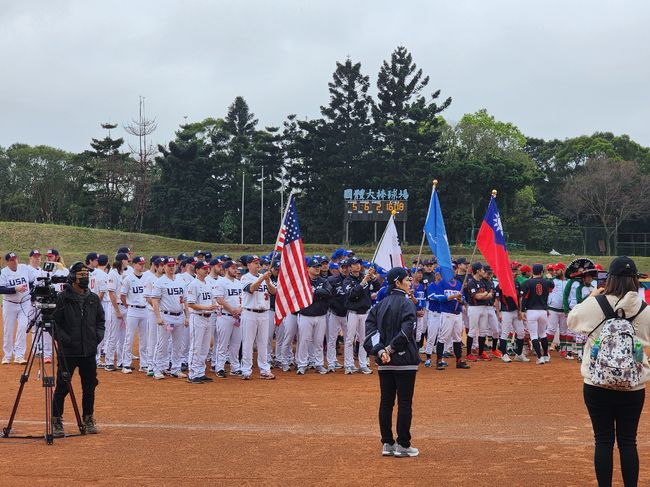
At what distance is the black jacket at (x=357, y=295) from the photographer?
14.5 meters

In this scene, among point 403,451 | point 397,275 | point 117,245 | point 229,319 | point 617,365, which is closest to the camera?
point 617,365

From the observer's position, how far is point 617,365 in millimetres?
5641

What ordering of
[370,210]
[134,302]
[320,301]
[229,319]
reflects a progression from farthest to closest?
[370,210], [320,301], [134,302], [229,319]

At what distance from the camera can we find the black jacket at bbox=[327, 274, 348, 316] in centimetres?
1473

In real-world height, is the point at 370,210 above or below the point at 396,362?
above

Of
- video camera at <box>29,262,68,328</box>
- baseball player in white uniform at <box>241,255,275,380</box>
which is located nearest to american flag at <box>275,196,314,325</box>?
baseball player in white uniform at <box>241,255,275,380</box>

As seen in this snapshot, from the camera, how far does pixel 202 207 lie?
189 ft

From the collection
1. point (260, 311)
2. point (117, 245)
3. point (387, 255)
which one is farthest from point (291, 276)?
point (117, 245)

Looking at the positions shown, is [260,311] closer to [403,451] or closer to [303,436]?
[303,436]

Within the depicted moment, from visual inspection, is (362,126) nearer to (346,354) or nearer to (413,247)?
(413,247)

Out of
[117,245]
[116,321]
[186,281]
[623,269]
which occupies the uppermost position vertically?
[117,245]

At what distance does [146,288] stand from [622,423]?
31.8 feet

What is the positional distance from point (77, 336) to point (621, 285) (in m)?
6.15

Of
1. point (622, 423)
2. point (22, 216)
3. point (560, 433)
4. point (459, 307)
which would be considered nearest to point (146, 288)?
point (459, 307)
